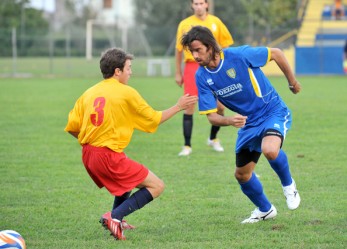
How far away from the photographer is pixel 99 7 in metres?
75.4

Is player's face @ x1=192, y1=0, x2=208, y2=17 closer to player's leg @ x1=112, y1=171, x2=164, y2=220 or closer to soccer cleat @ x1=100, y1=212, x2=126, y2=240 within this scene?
player's leg @ x1=112, y1=171, x2=164, y2=220

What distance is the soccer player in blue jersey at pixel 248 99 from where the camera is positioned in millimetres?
5805

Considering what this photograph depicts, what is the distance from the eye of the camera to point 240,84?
19.4 ft

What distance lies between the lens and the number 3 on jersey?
5.44m

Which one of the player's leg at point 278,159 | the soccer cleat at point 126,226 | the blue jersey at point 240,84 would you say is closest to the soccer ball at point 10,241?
the soccer cleat at point 126,226

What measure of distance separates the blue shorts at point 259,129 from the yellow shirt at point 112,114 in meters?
0.84

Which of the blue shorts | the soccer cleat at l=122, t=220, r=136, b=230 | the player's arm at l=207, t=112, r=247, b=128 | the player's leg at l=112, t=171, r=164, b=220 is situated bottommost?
the soccer cleat at l=122, t=220, r=136, b=230

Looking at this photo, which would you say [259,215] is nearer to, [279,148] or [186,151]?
[279,148]

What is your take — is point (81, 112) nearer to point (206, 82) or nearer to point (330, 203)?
point (206, 82)

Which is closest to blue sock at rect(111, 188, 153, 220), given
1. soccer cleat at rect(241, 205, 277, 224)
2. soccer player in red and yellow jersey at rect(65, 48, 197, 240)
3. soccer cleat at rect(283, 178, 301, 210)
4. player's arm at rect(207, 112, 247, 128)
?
soccer player in red and yellow jersey at rect(65, 48, 197, 240)

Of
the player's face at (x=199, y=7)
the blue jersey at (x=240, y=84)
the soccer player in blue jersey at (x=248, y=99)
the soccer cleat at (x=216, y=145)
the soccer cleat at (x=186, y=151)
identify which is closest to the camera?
the soccer player in blue jersey at (x=248, y=99)

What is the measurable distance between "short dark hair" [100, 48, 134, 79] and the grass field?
1240 mm

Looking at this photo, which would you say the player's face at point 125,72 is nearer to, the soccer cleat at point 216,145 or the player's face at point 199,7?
the player's face at point 199,7

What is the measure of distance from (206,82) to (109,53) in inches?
33.1
